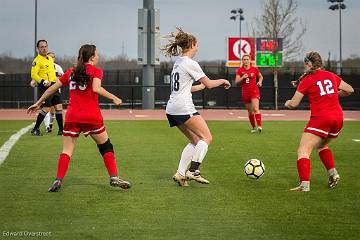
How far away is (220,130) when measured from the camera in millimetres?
21312

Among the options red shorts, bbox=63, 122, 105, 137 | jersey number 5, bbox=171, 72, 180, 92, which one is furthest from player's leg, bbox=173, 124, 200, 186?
red shorts, bbox=63, 122, 105, 137

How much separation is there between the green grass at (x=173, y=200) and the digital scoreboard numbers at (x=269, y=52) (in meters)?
37.7

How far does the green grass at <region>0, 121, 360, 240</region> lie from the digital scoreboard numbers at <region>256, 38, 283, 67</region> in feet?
124

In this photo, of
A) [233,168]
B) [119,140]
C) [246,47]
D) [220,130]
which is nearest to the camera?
[233,168]

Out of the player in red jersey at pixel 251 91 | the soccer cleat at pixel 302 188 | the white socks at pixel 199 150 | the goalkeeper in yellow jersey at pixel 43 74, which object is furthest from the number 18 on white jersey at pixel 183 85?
the player in red jersey at pixel 251 91

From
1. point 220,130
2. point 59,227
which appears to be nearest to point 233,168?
point 59,227

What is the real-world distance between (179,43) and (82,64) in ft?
4.41

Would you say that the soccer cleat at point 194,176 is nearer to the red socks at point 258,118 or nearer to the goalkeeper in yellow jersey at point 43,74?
the goalkeeper in yellow jersey at point 43,74

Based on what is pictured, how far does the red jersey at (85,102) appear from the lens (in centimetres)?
947

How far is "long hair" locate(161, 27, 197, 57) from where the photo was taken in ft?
33.1

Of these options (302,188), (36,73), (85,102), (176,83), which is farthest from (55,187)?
(36,73)

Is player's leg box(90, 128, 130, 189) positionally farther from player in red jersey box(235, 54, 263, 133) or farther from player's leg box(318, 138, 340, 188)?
player in red jersey box(235, 54, 263, 133)

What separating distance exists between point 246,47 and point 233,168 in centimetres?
4825

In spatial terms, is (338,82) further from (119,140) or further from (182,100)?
(119,140)
